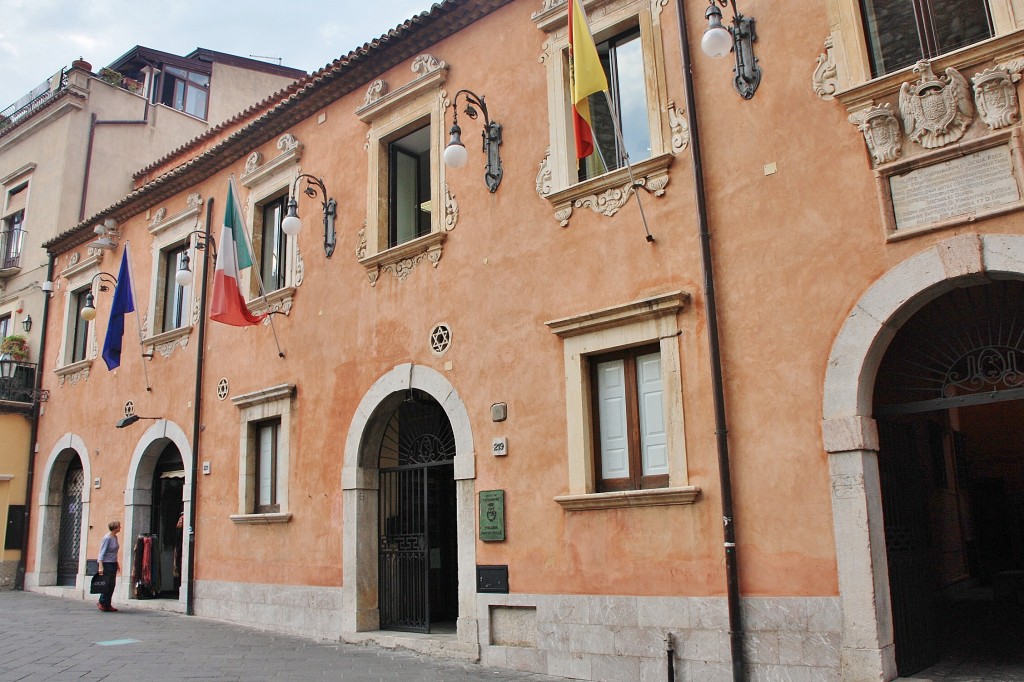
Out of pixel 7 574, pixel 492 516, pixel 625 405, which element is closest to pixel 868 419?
pixel 625 405

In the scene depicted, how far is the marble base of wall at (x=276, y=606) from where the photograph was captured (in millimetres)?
10875

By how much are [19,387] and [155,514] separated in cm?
551

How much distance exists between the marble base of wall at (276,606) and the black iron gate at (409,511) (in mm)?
718

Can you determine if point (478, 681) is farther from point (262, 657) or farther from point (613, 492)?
point (262, 657)

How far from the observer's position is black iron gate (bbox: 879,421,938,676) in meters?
6.96

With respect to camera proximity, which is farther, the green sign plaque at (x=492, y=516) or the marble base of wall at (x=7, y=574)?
the marble base of wall at (x=7, y=574)

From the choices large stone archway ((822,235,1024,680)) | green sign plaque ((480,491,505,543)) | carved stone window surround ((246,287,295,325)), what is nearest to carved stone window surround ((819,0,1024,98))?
large stone archway ((822,235,1024,680))

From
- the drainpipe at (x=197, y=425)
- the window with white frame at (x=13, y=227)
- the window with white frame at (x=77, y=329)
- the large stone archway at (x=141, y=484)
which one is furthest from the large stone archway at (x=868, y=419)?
the window with white frame at (x=13, y=227)

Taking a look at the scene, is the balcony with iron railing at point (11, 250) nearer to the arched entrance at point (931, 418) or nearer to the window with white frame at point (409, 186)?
the window with white frame at point (409, 186)

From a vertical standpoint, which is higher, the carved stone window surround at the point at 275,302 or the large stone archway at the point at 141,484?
the carved stone window surround at the point at 275,302

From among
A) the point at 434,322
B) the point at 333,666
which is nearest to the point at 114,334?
the point at 434,322

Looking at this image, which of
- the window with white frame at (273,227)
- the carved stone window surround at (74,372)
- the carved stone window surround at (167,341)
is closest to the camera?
the window with white frame at (273,227)

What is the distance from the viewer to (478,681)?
316 inches

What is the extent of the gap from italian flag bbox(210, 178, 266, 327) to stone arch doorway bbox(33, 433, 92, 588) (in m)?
7.34
